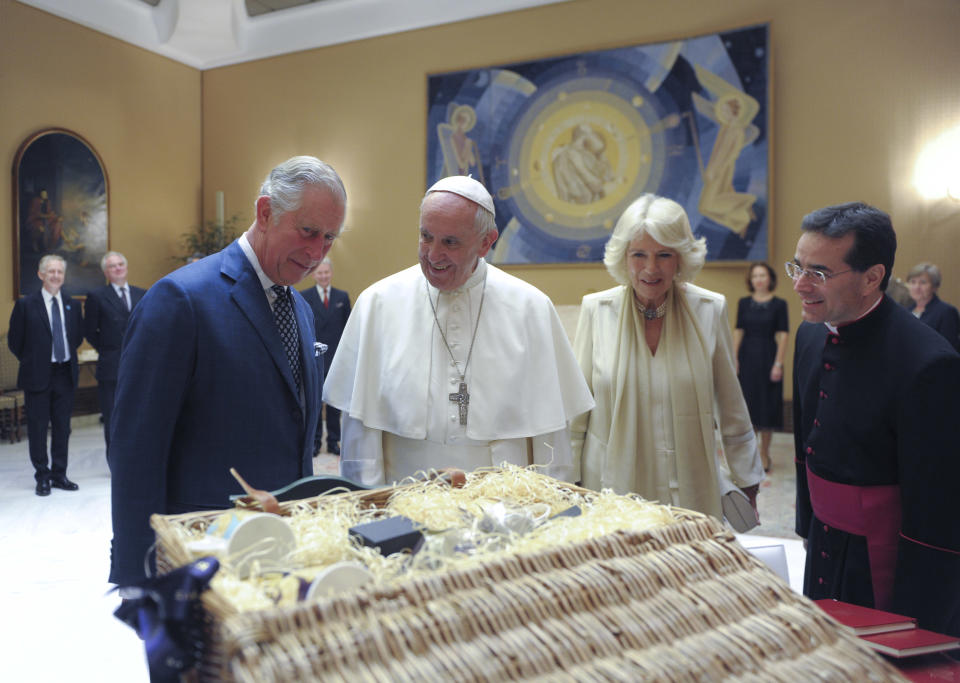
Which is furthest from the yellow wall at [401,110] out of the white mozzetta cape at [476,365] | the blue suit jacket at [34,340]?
the white mozzetta cape at [476,365]

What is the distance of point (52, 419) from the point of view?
20.4 ft

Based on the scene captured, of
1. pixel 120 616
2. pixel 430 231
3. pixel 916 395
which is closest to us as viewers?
pixel 120 616

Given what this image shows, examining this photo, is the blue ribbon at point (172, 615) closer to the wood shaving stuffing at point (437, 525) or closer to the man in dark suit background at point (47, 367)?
the wood shaving stuffing at point (437, 525)

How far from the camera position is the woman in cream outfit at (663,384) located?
2.59 meters

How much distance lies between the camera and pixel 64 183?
30.2ft

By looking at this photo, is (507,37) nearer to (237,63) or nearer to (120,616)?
(237,63)

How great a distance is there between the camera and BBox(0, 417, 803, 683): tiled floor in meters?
3.21

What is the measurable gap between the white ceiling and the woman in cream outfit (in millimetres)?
7220

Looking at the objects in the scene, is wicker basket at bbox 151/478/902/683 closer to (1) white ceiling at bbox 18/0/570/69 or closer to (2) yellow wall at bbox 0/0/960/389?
(2) yellow wall at bbox 0/0/960/389

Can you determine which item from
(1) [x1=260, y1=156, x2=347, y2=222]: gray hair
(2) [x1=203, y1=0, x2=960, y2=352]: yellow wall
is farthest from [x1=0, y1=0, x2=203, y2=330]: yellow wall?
(1) [x1=260, y1=156, x2=347, y2=222]: gray hair

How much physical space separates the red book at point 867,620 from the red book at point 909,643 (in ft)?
0.05

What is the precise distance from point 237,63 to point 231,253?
1028cm

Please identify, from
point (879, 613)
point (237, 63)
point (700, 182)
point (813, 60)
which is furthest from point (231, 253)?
point (237, 63)

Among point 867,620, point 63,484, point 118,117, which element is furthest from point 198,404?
point 118,117
